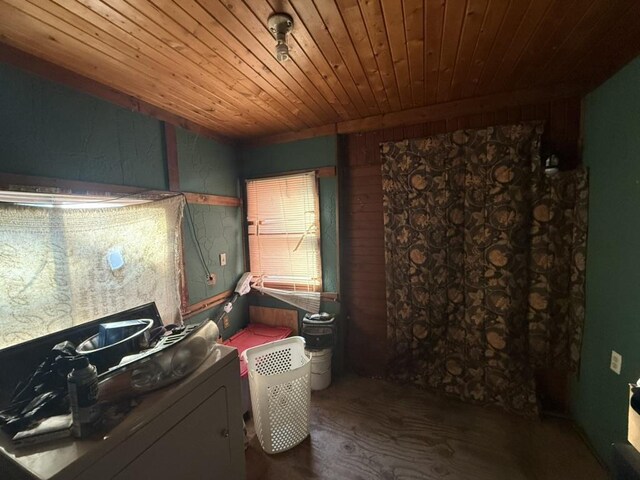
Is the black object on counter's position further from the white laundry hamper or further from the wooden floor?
the wooden floor

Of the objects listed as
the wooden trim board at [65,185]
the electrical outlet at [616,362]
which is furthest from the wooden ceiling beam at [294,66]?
the electrical outlet at [616,362]

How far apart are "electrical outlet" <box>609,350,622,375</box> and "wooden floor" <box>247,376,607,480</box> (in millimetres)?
634

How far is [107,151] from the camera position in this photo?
1.70 m

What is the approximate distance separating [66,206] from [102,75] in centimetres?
79

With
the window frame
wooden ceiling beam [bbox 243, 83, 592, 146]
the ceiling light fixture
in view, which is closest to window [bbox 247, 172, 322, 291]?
the window frame

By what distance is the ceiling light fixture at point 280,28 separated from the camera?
115cm

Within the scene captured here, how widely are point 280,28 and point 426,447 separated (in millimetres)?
2549

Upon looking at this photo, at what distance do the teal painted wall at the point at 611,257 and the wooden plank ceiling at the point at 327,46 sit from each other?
0.83ft

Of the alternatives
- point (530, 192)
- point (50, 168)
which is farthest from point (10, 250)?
point (530, 192)

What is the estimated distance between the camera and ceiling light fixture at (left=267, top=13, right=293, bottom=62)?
3.76 ft

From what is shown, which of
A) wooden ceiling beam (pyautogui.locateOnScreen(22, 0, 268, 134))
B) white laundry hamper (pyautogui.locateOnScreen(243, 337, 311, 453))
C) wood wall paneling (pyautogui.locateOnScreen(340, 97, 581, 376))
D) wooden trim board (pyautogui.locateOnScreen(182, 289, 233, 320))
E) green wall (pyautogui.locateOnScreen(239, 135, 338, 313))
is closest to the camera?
wooden ceiling beam (pyautogui.locateOnScreen(22, 0, 268, 134))

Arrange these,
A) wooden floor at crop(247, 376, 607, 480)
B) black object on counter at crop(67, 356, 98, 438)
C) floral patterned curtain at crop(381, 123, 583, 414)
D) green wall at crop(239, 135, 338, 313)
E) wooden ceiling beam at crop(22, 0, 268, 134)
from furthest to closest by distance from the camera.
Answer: green wall at crop(239, 135, 338, 313) → floral patterned curtain at crop(381, 123, 583, 414) → wooden floor at crop(247, 376, 607, 480) → wooden ceiling beam at crop(22, 0, 268, 134) → black object on counter at crop(67, 356, 98, 438)

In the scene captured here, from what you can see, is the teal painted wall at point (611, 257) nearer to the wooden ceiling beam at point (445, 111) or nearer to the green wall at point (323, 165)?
the wooden ceiling beam at point (445, 111)

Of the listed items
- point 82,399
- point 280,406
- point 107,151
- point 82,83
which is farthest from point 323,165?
point 82,399
